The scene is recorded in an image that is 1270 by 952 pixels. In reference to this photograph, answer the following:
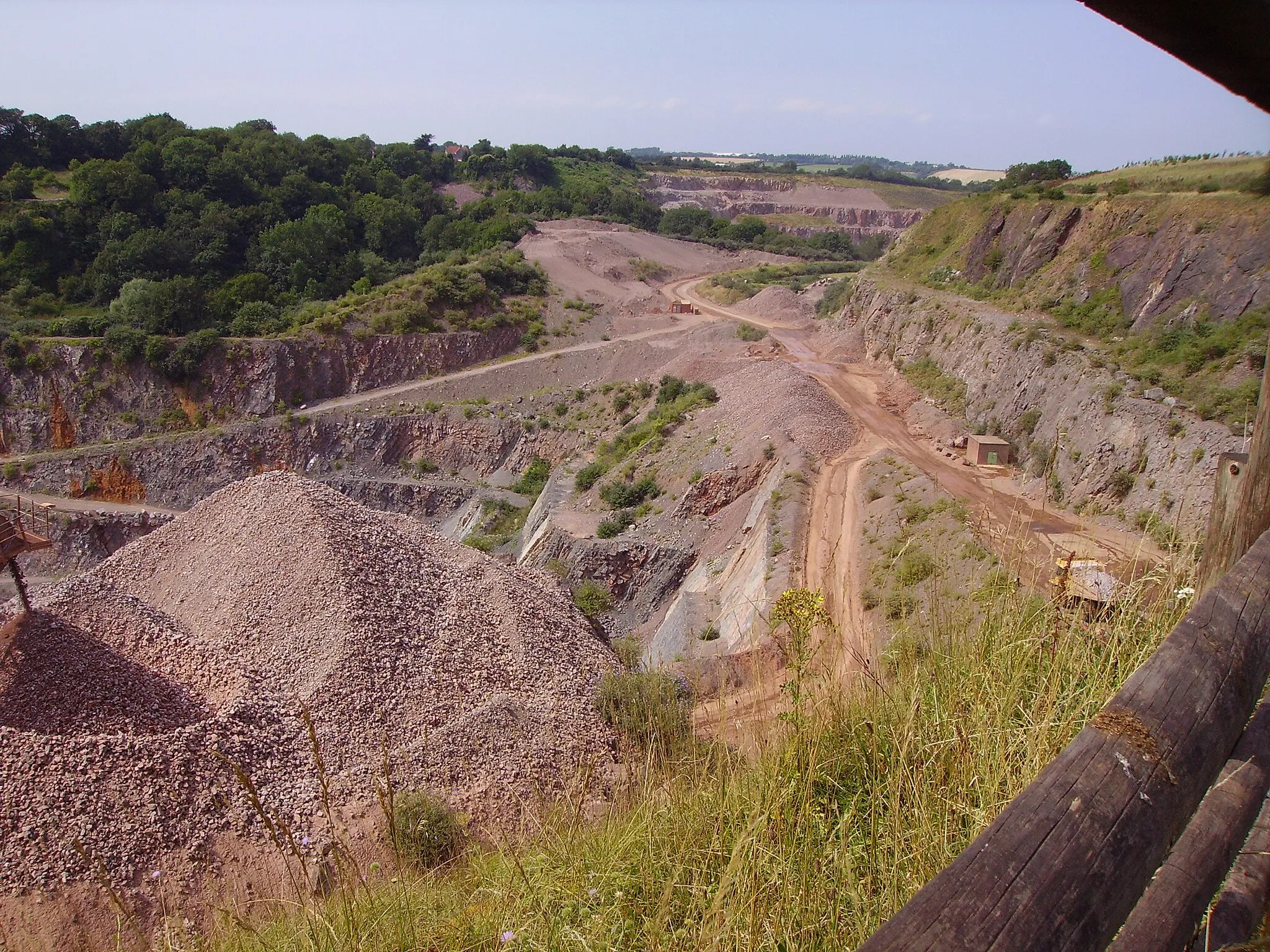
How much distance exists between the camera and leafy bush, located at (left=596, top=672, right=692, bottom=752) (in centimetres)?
427

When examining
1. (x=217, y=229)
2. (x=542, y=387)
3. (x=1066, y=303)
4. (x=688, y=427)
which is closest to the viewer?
(x=1066, y=303)

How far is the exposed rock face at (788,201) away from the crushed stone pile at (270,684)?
75792mm

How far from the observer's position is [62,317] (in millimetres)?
41781

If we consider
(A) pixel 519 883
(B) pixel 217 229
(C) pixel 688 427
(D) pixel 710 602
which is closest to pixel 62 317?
(B) pixel 217 229

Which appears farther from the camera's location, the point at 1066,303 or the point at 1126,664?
the point at 1066,303

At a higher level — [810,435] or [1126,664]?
[1126,664]

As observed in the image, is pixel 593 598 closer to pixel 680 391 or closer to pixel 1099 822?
pixel 680 391

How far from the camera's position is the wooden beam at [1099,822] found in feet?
3.73

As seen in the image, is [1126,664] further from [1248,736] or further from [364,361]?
[364,361]

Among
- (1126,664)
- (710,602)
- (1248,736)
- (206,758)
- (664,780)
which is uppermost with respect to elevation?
(1248,736)

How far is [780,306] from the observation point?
150 feet

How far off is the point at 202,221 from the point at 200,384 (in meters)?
14.9

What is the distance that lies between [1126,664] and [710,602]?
15116mm

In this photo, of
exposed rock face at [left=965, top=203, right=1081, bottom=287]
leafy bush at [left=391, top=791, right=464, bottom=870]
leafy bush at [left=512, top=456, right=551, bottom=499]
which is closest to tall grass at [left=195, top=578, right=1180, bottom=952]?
leafy bush at [left=391, top=791, right=464, bottom=870]
